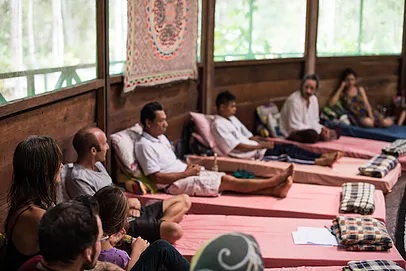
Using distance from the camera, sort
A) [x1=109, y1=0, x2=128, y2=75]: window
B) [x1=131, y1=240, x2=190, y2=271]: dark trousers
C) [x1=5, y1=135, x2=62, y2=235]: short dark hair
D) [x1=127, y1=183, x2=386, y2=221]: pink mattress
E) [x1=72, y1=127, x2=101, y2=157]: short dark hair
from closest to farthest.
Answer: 1. [x1=5, y1=135, x2=62, y2=235]: short dark hair
2. [x1=131, y1=240, x2=190, y2=271]: dark trousers
3. [x1=72, y1=127, x2=101, y2=157]: short dark hair
4. [x1=127, y1=183, x2=386, y2=221]: pink mattress
5. [x1=109, y1=0, x2=128, y2=75]: window

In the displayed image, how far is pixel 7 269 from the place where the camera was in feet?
10.3

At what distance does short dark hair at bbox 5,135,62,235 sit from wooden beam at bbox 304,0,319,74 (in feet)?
18.7

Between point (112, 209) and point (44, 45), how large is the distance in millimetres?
1445

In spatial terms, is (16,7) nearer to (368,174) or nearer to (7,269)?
(7,269)

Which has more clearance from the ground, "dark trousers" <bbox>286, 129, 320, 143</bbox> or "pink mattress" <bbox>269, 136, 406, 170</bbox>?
"dark trousers" <bbox>286, 129, 320, 143</bbox>

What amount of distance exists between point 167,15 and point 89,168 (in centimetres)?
231

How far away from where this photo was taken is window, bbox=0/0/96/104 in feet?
13.0

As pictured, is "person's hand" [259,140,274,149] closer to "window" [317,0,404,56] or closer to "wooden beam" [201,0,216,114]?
"wooden beam" [201,0,216,114]

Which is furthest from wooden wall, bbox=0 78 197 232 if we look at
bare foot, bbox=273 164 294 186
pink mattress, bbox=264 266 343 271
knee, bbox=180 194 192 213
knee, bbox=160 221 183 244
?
pink mattress, bbox=264 266 343 271

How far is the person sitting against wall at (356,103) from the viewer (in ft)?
28.2

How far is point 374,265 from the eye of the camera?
378 cm

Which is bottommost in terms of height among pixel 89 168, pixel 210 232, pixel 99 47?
pixel 210 232

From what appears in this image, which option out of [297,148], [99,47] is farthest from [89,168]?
[297,148]

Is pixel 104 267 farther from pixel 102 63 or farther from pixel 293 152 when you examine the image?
pixel 293 152
